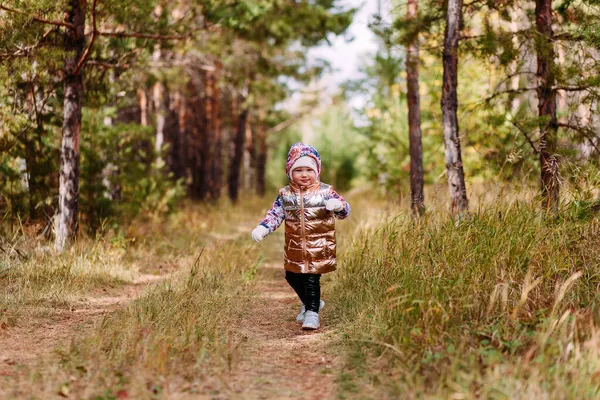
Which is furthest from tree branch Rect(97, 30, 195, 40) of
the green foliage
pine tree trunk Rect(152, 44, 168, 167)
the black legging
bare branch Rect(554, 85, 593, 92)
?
the green foliage

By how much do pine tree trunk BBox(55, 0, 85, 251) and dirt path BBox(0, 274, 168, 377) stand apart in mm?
1561

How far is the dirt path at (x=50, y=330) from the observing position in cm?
400

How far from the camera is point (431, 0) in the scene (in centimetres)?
694

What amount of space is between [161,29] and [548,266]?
21.2 feet

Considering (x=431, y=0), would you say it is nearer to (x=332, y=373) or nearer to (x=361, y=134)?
(x=332, y=373)

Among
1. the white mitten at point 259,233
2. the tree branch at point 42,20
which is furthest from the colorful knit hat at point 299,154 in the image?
the tree branch at point 42,20

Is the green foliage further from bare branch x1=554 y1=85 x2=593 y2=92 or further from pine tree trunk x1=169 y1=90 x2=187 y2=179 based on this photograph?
bare branch x1=554 y1=85 x2=593 y2=92

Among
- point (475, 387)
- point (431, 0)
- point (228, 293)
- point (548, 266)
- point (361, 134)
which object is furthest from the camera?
point (361, 134)

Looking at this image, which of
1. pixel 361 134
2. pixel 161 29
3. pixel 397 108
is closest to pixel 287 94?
pixel 361 134

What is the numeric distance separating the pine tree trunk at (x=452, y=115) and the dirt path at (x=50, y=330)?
158 inches

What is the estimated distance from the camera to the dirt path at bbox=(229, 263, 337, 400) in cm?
358

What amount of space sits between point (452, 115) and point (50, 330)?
485 centimetres

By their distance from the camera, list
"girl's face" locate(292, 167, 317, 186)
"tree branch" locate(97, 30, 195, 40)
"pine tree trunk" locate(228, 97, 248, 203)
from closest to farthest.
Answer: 1. "girl's face" locate(292, 167, 317, 186)
2. "tree branch" locate(97, 30, 195, 40)
3. "pine tree trunk" locate(228, 97, 248, 203)

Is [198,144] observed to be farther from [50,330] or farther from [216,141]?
[50,330]
